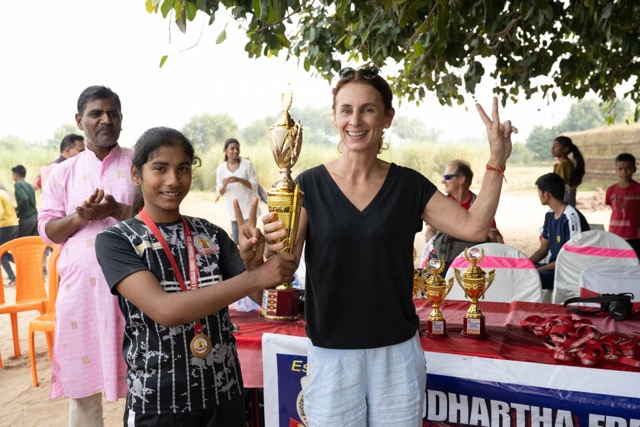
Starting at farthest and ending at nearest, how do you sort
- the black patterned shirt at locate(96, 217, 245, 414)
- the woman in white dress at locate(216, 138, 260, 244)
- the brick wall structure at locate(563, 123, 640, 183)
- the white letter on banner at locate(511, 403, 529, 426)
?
the brick wall structure at locate(563, 123, 640, 183), the woman in white dress at locate(216, 138, 260, 244), the white letter on banner at locate(511, 403, 529, 426), the black patterned shirt at locate(96, 217, 245, 414)

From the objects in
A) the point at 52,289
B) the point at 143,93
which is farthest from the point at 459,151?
the point at 52,289

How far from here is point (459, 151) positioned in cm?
2153

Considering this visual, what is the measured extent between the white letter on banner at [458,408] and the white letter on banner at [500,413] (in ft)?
0.32

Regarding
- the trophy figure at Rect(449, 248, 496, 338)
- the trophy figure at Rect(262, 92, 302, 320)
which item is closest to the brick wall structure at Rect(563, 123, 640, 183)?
the trophy figure at Rect(449, 248, 496, 338)

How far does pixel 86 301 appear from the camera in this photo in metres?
2.54

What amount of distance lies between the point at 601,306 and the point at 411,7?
5.70ft

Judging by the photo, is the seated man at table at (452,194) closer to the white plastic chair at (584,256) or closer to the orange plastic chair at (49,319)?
the white plastic chair at (584,256)

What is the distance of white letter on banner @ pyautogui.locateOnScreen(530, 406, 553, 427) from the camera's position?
2.16 m

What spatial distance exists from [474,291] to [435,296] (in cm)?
17

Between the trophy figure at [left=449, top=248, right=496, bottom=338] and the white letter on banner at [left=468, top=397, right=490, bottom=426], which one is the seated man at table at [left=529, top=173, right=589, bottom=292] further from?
the white letter on banner at [left=468, top=397, right=490, bottom=426]

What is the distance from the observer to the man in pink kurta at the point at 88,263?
2529 mm

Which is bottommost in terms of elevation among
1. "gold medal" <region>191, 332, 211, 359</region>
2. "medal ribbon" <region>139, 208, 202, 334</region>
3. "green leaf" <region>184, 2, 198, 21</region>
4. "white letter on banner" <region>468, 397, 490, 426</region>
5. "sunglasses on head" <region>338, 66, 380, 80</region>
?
"white letter on banner" <region>468, 397, 490, 426</region>

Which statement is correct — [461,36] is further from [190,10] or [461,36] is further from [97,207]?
[97,207]

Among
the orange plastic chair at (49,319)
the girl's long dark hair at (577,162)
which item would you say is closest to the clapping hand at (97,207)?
the orange plastic chair at (49,319)
